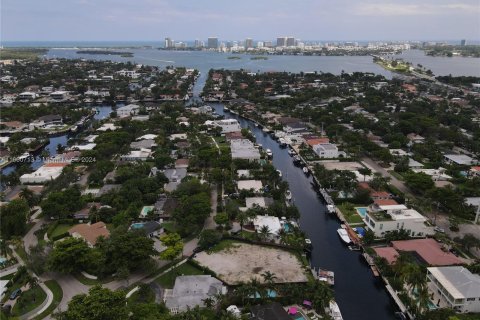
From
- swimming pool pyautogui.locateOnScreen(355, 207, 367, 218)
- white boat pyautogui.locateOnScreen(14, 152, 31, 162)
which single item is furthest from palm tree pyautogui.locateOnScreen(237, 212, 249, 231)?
white boat pyautogui.locateOnScreen(14, 152, 31, 162)

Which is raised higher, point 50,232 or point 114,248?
point 114,248

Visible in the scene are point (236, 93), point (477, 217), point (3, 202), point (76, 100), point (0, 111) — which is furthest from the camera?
point (236, 93)

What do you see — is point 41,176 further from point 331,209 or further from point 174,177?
point 331,209

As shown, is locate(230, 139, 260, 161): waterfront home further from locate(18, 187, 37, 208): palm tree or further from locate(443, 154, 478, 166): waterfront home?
locate(443, 154, 478, 166): waterfront home

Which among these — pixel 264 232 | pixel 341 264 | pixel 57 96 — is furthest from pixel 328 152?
pixel 57 96

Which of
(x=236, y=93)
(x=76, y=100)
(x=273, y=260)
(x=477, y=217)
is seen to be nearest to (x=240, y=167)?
(x=273, y=260)

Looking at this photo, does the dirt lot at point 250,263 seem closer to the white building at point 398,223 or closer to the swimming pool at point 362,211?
the white building at point 398,223

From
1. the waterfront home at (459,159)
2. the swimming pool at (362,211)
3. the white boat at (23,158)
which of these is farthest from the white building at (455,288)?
the white boat at (23,158)

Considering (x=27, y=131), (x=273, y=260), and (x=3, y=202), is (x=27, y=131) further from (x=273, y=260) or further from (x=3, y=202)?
(x=273, y=260)
